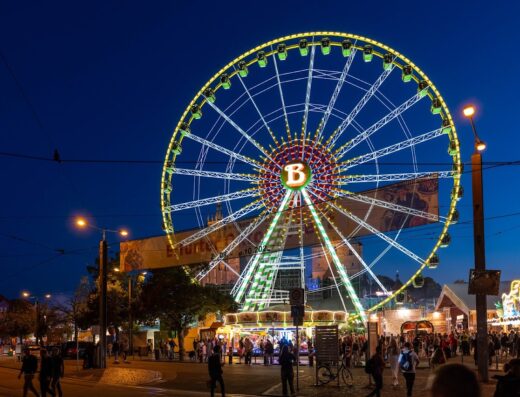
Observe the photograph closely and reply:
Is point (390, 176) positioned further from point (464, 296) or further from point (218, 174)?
point (464, 296)

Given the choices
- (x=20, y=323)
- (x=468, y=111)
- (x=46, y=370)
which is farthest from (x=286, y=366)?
(x=20, y=323)

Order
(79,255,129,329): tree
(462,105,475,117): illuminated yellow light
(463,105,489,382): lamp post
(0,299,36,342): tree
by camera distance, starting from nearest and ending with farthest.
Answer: (463,105,489,382): lamp post, (462,105,475,117): illuminated yellow light, (79,255,129,329): tree, (0,299,36,342): tree

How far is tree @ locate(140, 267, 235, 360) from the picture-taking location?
179 ft

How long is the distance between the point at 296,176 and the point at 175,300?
2232cm

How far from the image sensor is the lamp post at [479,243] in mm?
19297

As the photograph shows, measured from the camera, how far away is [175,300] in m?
54.5

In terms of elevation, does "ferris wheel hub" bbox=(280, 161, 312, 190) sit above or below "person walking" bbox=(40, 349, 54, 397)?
above

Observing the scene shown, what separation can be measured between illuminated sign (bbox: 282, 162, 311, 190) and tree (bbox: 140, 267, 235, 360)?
20761 millimetres

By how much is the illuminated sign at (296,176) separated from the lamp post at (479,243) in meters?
15.3

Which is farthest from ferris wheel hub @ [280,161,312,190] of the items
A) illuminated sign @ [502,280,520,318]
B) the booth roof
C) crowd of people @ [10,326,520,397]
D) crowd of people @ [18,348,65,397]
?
the booth roof

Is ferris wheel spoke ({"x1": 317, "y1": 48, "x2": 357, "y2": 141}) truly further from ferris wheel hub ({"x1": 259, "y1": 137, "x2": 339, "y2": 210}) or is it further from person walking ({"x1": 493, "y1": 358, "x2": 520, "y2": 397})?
person walking ({"x1": 493, "y1": 358, "x2": 520, "y2": 397})

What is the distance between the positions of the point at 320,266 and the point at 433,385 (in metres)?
115

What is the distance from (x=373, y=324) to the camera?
2541 cm

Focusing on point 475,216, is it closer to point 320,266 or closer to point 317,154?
point 317,154
